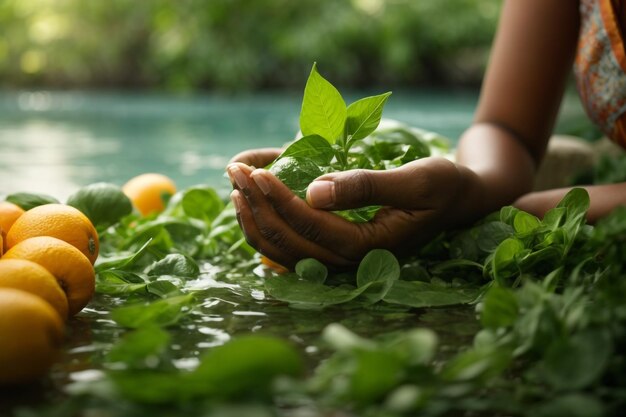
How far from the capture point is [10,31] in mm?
13180

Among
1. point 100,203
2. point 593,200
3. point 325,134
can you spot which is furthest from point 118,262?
point 593,200

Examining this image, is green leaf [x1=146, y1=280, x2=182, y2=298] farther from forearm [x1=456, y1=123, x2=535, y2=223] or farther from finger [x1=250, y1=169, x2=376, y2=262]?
forearm [x1=456, y1=123, x2=535, y2=223]

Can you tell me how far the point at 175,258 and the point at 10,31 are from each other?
13.5 meters

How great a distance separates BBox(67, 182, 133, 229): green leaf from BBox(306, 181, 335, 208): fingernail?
48 centimetres

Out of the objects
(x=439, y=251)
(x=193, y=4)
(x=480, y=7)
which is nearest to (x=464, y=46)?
(x=480, y=7)

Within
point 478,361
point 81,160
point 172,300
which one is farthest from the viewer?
point 81,160

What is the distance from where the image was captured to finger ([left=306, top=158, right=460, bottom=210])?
1030mm

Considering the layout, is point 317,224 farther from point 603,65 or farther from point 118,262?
point 603,65

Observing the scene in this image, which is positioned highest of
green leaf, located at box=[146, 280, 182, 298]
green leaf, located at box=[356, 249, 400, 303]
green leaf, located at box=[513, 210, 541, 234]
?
green leaf, located at box=[513, 210, 541, 234]

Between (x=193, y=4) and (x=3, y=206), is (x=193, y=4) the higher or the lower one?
the higher one

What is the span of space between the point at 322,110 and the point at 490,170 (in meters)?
0.47

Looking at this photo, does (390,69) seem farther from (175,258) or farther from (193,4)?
(175,258)

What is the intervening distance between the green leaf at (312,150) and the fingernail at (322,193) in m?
0.09

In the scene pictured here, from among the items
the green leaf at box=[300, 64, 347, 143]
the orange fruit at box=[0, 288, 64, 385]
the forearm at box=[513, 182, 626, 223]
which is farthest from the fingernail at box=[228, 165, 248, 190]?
the forearm at box=[513, 182, 626, 223]
